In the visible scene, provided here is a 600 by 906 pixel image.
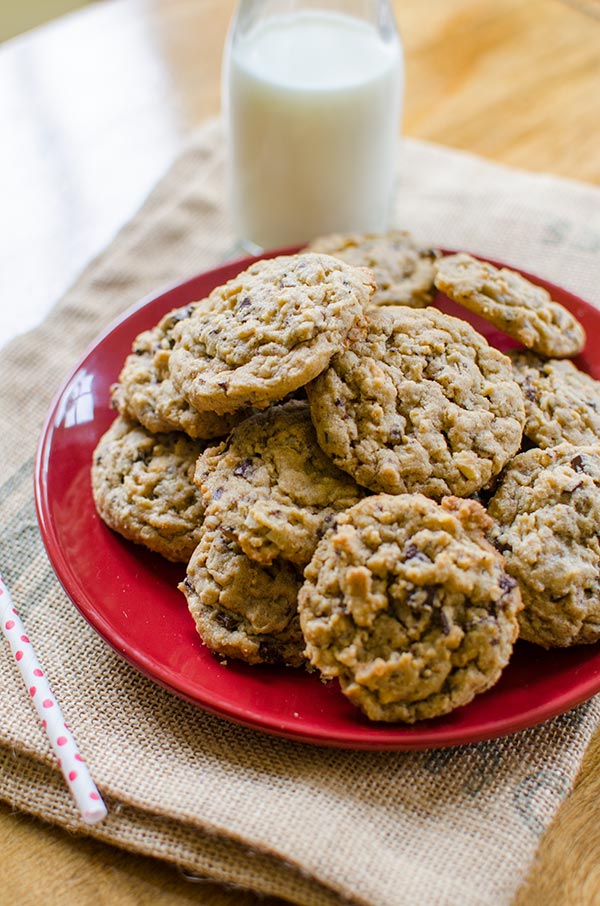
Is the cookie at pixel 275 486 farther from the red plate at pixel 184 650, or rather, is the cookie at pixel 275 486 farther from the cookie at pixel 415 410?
the red plate at pixel 184 650

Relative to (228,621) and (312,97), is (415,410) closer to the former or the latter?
(228,621)

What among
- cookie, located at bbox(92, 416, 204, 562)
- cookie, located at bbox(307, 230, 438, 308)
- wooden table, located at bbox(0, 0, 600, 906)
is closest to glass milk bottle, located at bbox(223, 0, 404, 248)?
cookie, located at bbox(307, 230, 438, 308)

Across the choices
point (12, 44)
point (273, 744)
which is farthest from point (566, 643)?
point (12, 44)

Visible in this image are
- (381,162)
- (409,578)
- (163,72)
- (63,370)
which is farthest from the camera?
(163,72)

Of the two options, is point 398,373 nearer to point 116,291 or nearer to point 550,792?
point 550,792

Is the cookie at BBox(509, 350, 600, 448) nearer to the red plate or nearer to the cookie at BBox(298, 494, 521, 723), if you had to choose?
the red plate

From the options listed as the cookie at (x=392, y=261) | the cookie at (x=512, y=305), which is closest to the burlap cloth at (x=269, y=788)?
the cookie at (x=512, y=305)

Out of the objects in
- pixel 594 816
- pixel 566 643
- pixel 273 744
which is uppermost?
pixel 566 643
